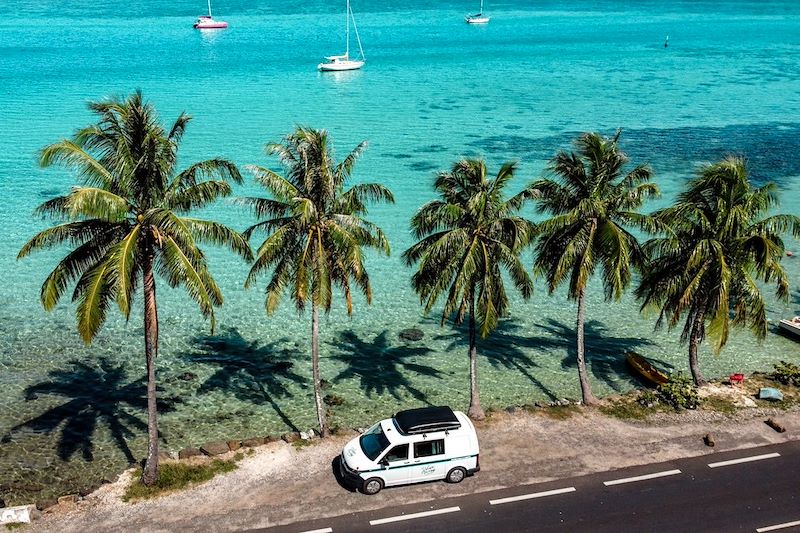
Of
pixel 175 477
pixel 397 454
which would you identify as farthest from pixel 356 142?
pixel 397 454

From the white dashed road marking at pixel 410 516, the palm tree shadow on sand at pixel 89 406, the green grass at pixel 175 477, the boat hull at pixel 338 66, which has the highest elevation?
the boat hull at pixel 338 66

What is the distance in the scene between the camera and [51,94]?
316ft

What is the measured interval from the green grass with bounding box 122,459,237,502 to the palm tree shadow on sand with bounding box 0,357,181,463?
371 cm

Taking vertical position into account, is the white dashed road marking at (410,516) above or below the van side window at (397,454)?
below

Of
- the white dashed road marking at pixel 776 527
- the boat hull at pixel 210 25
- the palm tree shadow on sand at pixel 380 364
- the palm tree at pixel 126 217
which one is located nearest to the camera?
the palm tree at pixel 126 217

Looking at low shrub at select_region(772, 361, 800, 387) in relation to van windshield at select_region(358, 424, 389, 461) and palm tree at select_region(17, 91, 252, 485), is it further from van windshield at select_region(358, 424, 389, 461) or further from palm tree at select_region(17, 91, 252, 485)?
palm tree at select_region(17, 91, 252, 485)

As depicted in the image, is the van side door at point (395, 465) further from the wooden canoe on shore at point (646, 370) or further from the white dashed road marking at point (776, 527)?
the wooden canoe on shore at point (646, 370)

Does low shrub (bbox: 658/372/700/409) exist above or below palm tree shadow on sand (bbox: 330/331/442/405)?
above

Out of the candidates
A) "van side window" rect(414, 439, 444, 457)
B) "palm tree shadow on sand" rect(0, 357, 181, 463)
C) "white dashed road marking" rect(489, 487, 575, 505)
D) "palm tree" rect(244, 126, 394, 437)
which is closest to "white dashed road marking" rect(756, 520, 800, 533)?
"white dashed road marking" rect(489, 487, 575, 505)

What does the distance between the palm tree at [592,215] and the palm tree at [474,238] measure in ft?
6.39

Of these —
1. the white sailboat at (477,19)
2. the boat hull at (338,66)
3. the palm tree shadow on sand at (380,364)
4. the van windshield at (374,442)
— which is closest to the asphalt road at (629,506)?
the van windshield at (374,442)

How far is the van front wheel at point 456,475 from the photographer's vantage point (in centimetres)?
2595

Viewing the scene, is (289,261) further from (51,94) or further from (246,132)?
(51,94)

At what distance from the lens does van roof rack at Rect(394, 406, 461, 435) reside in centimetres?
2596
